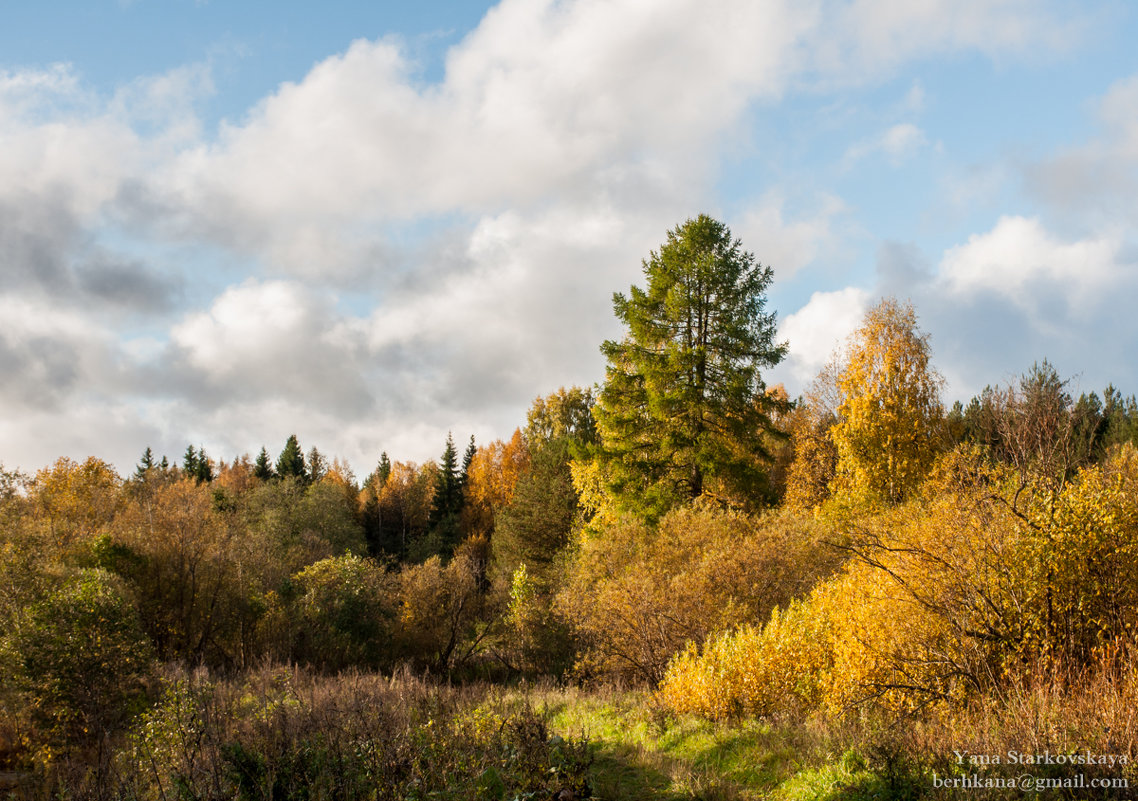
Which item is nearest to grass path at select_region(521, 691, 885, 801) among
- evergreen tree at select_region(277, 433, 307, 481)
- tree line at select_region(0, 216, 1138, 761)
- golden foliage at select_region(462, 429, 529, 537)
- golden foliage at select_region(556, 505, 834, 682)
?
tree line at select_region(0, 216, 1138, 761)

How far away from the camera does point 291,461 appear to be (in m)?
62.3

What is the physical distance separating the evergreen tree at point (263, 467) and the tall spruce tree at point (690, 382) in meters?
48.8

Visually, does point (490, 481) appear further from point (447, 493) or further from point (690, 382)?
point (690, 382)

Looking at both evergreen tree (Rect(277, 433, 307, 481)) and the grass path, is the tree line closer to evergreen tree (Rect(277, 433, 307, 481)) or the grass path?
the grass path

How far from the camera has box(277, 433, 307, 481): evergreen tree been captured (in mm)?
62084

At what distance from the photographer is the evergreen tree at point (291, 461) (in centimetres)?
6208

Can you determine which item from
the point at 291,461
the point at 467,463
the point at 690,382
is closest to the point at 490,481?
the point at 467,463

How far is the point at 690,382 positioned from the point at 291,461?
170ft

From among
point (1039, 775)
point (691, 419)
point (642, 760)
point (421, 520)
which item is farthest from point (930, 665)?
point (421, 520)

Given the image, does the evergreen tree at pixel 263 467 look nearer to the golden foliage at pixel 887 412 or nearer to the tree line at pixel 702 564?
the tree line at pixel 702 564

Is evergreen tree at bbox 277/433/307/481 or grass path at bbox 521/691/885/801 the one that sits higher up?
evergreen tree at bbox 277/433/307/481

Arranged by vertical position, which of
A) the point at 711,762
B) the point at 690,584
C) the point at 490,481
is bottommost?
the point at 711,762

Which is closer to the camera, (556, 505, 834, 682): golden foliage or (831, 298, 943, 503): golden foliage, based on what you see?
(556, 505, 834, 682): golden foliage

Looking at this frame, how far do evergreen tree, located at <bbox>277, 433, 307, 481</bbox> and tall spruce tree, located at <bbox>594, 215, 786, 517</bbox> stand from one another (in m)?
47.6
